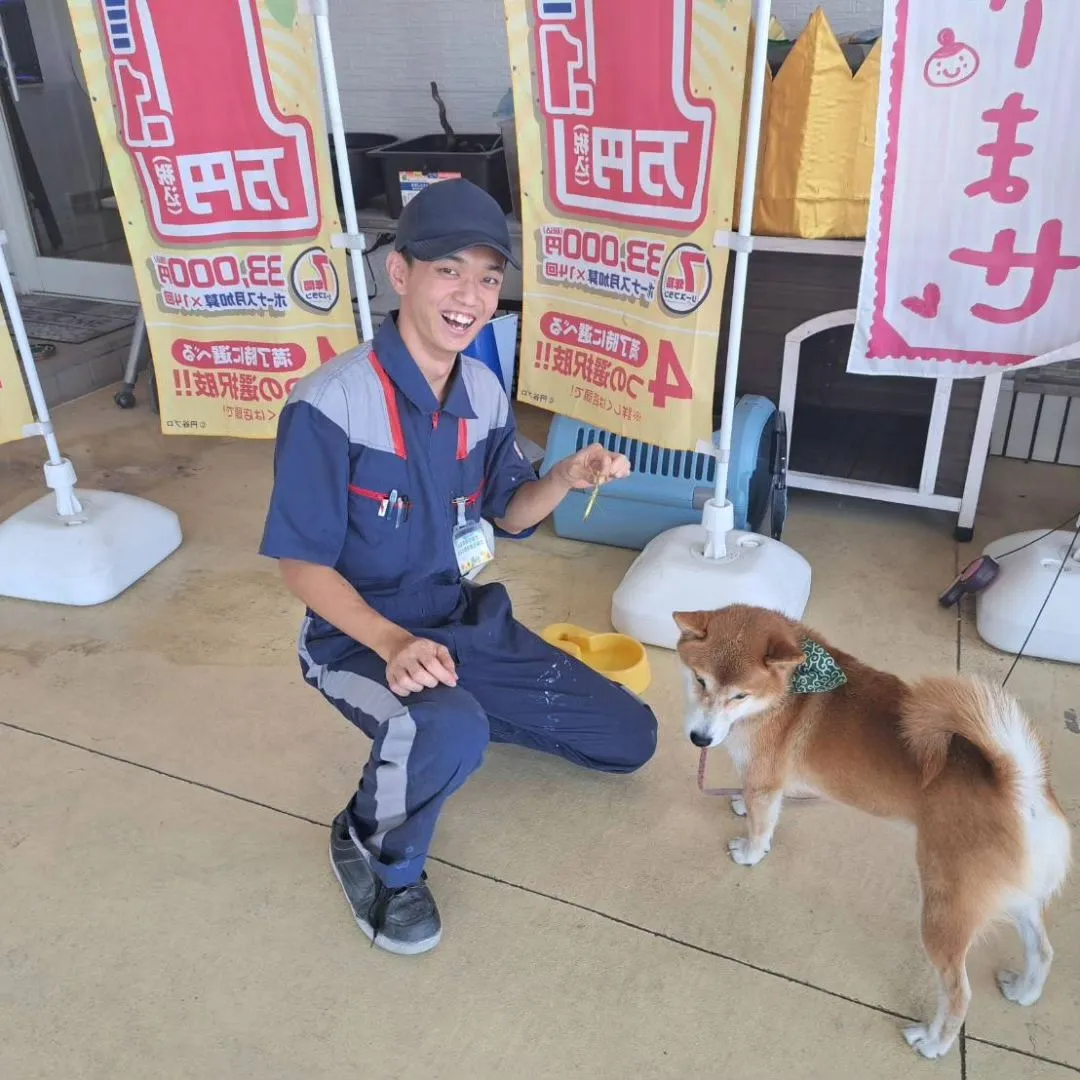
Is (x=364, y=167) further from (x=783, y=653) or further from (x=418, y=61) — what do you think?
(x=783, y=653)

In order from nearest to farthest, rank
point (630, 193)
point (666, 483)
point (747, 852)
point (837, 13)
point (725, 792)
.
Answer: point (747, 852) → point (725, 792) → point (630, 193) → point (666, 483) → point (837, 13)

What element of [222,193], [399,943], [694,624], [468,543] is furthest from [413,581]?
[222,193]

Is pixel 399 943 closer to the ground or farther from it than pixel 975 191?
closer to the ground

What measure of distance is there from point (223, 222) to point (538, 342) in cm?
102

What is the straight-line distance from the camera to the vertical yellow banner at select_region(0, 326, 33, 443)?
9.68ft

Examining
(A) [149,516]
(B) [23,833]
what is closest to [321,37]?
(A) [149,516]

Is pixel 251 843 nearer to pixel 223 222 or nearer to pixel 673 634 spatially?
pixel 673 634

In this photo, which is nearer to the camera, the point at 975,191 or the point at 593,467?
the point at 593,467

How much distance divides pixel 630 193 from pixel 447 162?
5.58 ft

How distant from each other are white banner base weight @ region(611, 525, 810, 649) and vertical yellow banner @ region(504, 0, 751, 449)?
37 centimetres

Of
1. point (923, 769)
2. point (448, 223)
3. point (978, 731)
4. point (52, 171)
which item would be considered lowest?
point (923, 769)

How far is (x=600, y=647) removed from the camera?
8.75ft

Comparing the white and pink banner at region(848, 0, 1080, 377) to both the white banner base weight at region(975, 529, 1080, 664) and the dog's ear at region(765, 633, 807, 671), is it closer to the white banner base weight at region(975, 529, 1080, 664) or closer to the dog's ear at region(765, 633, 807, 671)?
the white banner base weight at region(975, 529, 1080, 664)

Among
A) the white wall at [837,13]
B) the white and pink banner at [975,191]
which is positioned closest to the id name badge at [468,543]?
the white and pink banner at [975,191]
